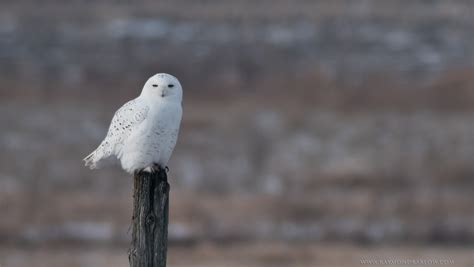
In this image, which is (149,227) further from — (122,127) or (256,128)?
(256,128)

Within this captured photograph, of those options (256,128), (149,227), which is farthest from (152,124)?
(256,128)

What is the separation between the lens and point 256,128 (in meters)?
23.1

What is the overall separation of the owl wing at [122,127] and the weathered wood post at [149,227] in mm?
1645

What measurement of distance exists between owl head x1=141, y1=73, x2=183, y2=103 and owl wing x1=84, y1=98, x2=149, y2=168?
5.0 inches

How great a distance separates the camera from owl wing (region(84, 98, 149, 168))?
27.7 ft

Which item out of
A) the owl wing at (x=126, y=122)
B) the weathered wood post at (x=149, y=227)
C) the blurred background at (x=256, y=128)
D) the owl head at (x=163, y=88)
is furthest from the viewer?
the blurred background at (x=256, y=128)

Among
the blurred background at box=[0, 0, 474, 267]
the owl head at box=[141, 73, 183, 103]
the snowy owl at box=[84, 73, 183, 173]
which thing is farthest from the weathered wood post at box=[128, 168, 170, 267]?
the blurred background at box=[0, 0, 474, 267]

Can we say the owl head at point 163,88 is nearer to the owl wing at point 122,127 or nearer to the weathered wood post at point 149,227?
the owl wing at point 122,127

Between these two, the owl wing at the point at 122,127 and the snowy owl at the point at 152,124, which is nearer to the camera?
the snowy owl at the point at 152,124

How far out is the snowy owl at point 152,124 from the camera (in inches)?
328

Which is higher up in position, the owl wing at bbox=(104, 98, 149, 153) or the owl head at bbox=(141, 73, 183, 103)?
the owl head at bbox=(141, 73, 183, 103)

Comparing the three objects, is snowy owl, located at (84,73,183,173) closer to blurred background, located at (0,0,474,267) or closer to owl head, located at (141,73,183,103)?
owl head, located at (141,73,183,103)

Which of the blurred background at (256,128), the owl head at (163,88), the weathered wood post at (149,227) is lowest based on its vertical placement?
the weathered wood post at (149,227)

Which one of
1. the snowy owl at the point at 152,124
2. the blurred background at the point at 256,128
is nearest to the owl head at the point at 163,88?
the snowy owl at the point at 152,124
